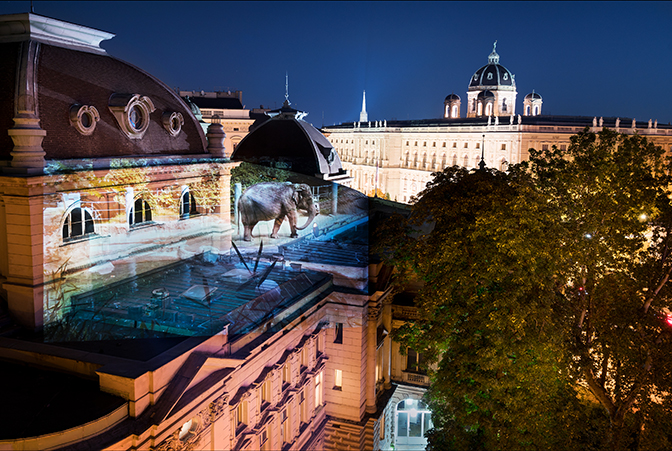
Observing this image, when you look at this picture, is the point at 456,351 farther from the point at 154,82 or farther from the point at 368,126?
the point at 368,126

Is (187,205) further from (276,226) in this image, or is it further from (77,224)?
(77,224)

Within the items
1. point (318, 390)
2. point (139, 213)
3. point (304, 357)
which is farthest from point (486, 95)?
point (139, 213)

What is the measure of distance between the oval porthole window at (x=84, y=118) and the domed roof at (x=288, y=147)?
13.1m

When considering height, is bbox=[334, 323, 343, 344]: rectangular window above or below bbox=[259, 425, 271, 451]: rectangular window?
above

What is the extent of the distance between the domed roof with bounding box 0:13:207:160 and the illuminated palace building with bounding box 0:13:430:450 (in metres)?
0.04

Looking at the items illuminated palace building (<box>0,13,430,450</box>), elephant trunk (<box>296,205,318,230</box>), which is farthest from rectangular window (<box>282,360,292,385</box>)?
elephant trunk (<box>296,205,318,230</box>)

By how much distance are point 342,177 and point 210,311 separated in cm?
1514

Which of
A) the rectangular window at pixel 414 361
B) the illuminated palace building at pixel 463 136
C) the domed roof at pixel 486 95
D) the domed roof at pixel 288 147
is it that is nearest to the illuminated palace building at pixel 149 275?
the domed roof at pixel 288 147

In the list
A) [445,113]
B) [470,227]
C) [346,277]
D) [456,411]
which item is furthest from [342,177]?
[445,113]

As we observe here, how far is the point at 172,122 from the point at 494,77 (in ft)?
350

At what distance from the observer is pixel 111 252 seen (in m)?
15.2

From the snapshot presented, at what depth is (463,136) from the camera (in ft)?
287

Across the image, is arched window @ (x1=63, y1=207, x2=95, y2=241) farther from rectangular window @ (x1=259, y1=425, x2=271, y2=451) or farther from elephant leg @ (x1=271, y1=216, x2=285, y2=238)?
rectangular window @ (x1=259, y1=425, x2=271, y2=451)

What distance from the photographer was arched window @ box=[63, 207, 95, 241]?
45.8 ft
